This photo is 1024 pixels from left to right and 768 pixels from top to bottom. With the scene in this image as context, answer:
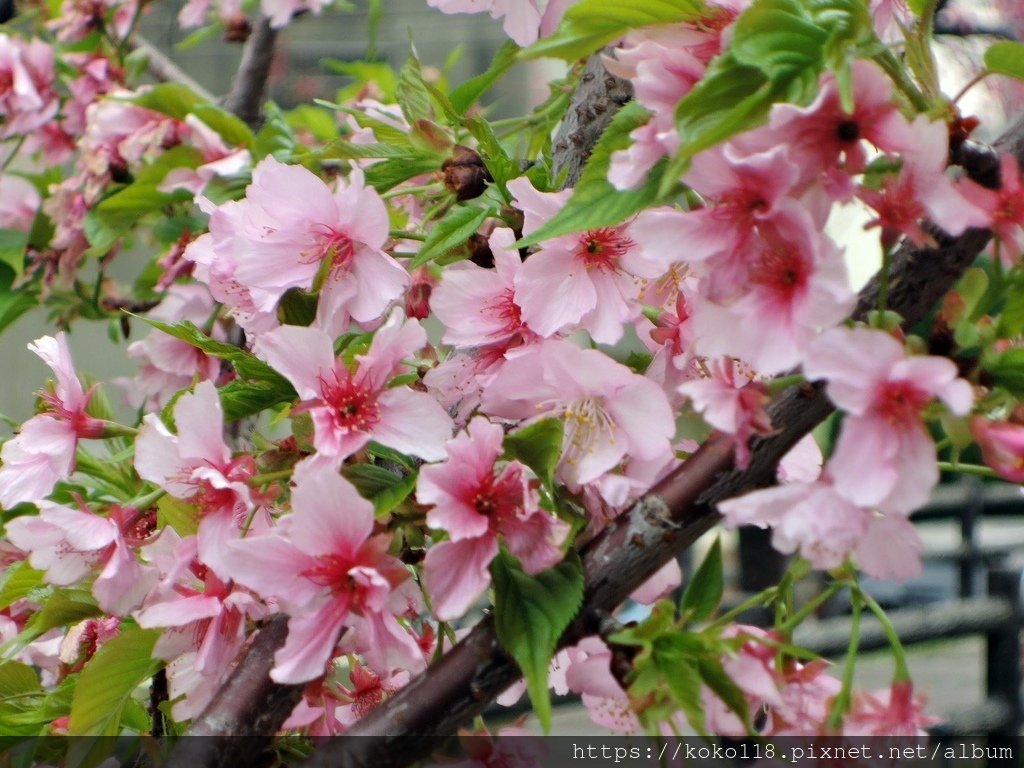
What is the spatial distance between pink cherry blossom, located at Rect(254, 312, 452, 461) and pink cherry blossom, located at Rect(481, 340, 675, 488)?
3 cm

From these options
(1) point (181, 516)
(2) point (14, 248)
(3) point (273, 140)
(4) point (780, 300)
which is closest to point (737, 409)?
(4) point (780, 300)

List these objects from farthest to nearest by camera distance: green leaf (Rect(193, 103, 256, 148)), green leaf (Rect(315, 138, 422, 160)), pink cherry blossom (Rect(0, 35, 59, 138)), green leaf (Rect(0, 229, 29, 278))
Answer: pink cherry blossom (Rect(0, 35, 59, 138))
green leaf (Rect(0, 229, 29, 278))
green leaf (Rect(193, 103, 256, 148))
green leaf (Rect(315, 138, 422, 160))

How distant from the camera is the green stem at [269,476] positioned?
46cm

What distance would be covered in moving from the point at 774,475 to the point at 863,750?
11cm

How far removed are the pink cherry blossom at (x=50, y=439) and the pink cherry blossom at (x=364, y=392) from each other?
0.17 m

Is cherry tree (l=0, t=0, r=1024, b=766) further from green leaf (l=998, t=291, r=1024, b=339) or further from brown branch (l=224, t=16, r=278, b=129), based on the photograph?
brown branch (l=224, t=16, r=278, b=129)

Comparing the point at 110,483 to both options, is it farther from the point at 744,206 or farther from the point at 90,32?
the point at 90,32

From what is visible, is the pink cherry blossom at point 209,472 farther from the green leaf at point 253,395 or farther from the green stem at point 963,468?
the green stem at point 963,468

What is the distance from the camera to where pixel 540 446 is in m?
0.44

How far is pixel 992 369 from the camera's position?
0.38 meters

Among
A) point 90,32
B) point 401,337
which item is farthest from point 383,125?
point 90,32

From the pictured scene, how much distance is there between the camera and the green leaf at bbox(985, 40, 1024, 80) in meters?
0.42

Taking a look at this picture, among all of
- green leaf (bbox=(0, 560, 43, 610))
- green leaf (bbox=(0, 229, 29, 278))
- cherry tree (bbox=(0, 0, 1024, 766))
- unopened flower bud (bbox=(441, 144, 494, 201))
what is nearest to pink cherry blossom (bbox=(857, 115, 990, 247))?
cherry tree (bbox=(0, 0, 1024, 766))

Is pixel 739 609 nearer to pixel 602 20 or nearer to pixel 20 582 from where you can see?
pixel 602 20
